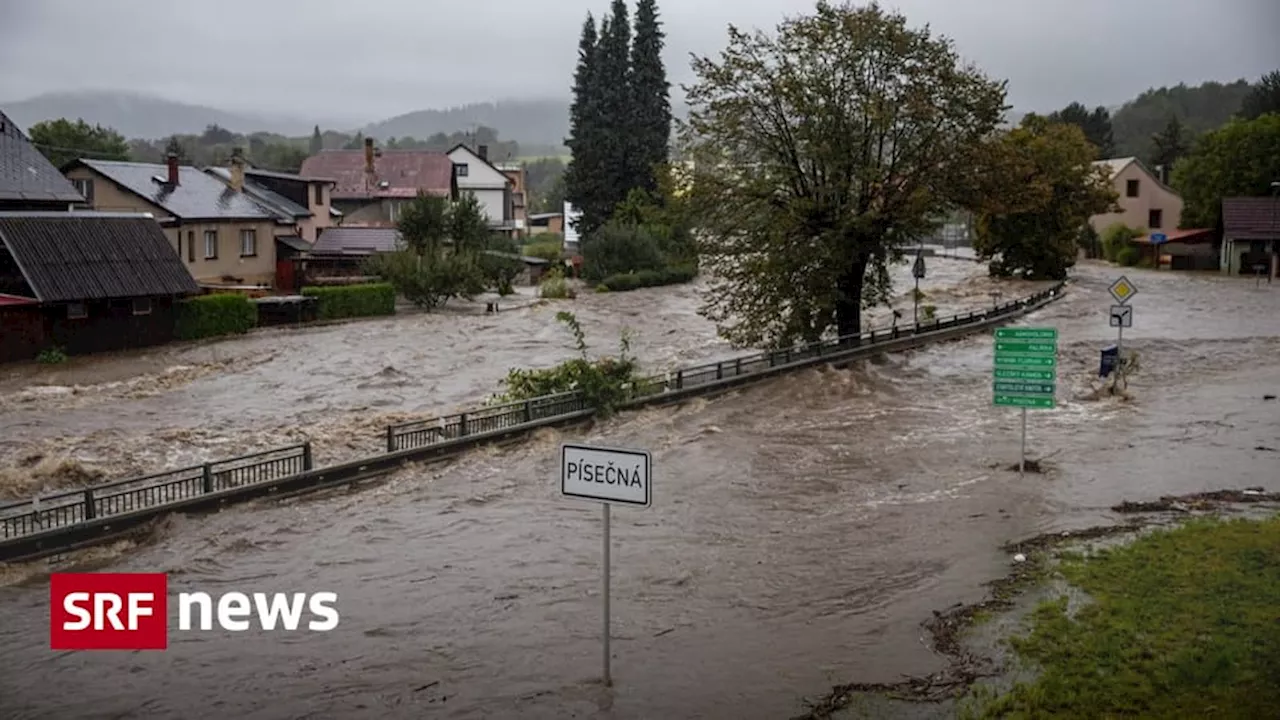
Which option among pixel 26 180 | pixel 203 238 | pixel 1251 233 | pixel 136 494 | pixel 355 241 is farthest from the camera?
pixel 1251 233

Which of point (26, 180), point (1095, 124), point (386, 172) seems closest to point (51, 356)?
point (26, 180)

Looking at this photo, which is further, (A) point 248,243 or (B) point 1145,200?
(B) point 1145,200

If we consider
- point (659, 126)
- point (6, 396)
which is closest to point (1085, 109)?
point (659, 126)

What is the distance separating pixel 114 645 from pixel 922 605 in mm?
8387

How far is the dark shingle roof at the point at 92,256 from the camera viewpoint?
35562 millimetres

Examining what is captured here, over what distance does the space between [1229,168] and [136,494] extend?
77011mm

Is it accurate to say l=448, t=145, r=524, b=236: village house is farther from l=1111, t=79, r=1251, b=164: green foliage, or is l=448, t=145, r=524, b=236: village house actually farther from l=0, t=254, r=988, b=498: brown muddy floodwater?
l=1111, t=79, r=1251, b=164: green foliage

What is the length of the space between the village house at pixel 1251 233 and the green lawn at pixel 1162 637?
6315 cm

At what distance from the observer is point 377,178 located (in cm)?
7669

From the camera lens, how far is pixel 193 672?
10969mm

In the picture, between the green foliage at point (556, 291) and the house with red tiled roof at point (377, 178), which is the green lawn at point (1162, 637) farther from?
the house with red tiled roof at point (377, 178)

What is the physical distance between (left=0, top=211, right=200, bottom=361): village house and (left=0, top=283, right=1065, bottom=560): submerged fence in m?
16.6

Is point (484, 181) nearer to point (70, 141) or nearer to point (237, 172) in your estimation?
point (70, 141)

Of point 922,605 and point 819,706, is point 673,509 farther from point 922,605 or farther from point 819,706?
point 819,706
